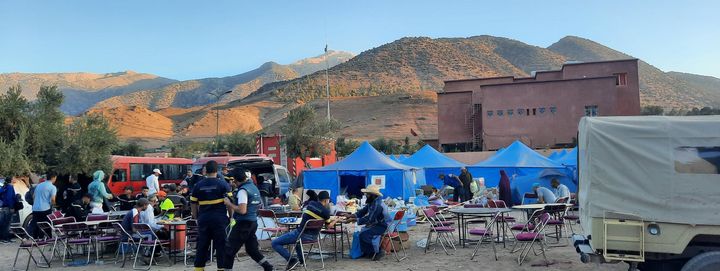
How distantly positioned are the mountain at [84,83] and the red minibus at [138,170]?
136 meters

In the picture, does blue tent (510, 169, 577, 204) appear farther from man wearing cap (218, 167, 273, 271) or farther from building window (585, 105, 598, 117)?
building window (585, 105, 598, 117)

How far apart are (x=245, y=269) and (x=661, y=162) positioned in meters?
5.92

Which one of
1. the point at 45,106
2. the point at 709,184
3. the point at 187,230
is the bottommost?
the point at 187,230

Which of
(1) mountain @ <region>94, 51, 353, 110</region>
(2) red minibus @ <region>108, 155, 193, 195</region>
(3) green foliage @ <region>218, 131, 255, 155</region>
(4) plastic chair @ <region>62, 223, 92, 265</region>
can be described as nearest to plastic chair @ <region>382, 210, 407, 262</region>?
(4) plastic chair @ <region>62, 223, 92, 265</region>

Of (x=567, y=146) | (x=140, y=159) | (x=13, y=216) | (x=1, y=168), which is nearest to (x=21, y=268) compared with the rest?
(x=13, y=216)

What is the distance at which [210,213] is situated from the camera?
7340 mm

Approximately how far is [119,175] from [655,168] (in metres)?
19.0

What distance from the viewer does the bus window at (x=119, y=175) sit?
20741 millimetres

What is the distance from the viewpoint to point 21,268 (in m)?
9.54

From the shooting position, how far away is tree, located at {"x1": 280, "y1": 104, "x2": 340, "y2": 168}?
36250mm

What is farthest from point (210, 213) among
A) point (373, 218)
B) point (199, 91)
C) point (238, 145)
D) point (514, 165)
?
point (199, 91)

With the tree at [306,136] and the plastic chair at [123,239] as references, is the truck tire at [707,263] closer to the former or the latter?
the plastic chair at [123,239]

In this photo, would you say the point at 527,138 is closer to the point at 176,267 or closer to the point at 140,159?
the point at 140,159

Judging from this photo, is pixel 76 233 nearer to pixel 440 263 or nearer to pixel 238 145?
pixel 440 263
